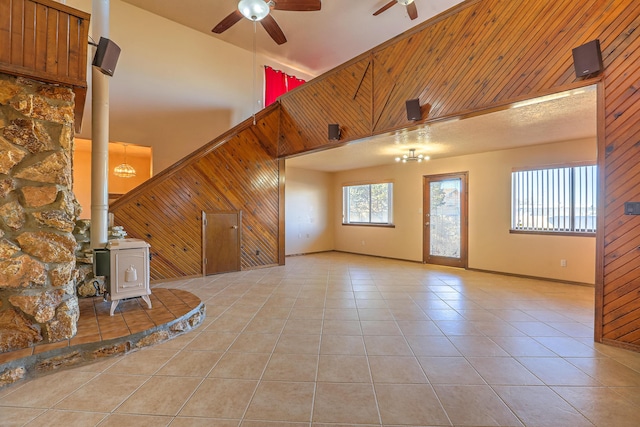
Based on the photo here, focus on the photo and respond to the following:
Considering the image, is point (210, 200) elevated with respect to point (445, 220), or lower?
elevated

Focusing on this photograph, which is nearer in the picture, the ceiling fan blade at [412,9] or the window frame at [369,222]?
the ceiling fan blade at [412,9]

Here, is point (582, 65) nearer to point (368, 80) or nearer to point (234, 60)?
point (368, 80)

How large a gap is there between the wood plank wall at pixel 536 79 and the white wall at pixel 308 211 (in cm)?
356

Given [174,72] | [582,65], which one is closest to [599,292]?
[582,65]

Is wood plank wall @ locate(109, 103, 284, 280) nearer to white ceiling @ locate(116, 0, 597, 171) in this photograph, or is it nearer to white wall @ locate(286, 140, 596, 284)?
white ceiling @ locate(116, 0, 597, 171)

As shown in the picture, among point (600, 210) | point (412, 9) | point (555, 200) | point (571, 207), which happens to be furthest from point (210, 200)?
point (571, 207)

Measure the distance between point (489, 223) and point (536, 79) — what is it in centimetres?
354

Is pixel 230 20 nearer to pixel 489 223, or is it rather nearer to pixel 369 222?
pixel 369 222

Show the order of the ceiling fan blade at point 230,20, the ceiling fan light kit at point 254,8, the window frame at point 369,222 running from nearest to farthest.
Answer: the ceiling fan light kit at point 254,8, the ceiling fan blade at point 230,20, the window frame at point 369,222

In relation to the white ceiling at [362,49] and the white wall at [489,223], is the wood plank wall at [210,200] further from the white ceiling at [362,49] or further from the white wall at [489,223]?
the white wall at [489,223]

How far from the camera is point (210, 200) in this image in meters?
5.32

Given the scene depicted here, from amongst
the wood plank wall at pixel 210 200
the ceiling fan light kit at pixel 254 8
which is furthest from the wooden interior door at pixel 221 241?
the ceiling fan light kit at pixel 254 8

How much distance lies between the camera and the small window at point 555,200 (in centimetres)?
471

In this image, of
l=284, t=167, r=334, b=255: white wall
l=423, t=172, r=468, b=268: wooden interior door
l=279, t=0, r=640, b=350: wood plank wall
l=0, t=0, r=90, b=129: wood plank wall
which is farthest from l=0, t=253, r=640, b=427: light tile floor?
l=284, t=167, r=334, b=255: white wall
